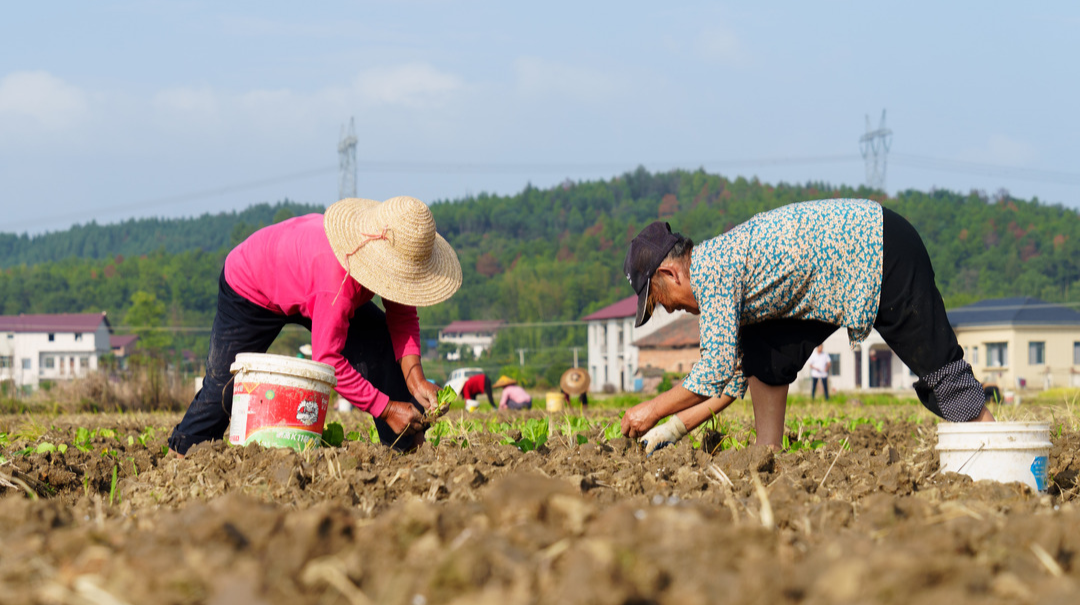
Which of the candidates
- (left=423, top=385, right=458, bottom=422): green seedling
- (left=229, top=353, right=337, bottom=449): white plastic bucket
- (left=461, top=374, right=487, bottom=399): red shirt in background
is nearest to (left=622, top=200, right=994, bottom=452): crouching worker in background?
(left=423, top=385, right=458, bottom=422): green seedling

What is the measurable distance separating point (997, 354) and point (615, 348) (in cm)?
2582

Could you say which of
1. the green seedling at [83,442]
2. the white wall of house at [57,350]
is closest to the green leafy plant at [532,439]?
the green seedling at [83,442]

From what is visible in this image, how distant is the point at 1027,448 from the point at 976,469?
19 centimetres

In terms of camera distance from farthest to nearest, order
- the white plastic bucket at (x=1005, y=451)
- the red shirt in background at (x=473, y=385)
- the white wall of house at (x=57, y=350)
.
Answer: the white wall of house at (x=57, y=350) < the red shirt in background at (x=473, y=385) < the white plastic bucket at (x=1005, y=451)

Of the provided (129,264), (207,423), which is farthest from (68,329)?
(207,423)

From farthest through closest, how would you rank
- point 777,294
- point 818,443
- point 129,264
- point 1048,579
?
1. point 129,264
2. point 818,443
3. point 777,294
4. point 1048,579

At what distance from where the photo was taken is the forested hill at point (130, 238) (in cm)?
14662

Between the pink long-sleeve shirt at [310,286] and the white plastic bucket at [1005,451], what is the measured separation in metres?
2.37

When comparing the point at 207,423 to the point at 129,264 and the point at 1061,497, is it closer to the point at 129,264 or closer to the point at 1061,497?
the point at 1061,497

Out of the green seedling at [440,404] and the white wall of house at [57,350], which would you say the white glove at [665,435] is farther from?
the white wall of house at [57,350]

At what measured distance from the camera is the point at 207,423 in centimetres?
438

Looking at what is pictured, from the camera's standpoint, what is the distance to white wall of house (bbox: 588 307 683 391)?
61.7 meters

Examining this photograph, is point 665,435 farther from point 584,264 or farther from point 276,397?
point 584,264

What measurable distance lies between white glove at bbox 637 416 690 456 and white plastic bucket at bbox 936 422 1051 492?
4.38 feet
